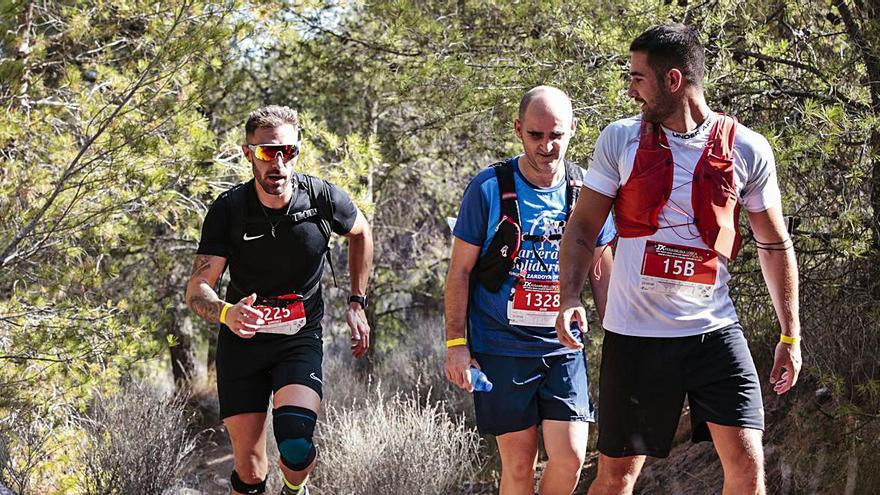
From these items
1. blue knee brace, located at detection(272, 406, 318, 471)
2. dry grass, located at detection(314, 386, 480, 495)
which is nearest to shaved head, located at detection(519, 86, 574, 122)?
blue knee brace, located at detection(272, 406, 318, 471)

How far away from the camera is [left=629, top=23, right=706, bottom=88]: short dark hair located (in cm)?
371

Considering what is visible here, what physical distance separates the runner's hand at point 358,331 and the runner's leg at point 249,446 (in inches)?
22.1

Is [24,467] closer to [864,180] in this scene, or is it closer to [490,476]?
[490,476]

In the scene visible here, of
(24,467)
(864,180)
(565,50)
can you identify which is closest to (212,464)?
(24,467)

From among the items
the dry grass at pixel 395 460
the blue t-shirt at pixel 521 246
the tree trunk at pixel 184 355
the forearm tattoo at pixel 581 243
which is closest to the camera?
the forearm tattoo at pixel 581 243

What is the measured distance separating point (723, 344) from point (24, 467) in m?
5.42

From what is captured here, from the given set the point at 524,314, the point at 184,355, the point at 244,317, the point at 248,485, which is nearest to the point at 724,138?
the point at 524,314

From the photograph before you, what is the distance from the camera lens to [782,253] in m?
3.78

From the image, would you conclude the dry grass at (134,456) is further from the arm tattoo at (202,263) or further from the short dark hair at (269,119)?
the short dark hair at (269,119)

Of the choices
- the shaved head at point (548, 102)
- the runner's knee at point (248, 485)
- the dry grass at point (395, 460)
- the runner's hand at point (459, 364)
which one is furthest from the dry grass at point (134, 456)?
the shaved head at point (548, 102)

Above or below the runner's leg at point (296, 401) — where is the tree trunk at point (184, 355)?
below

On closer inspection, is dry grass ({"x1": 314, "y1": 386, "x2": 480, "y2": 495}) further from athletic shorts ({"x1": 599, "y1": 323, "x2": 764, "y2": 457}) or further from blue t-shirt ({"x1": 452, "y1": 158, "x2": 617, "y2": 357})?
athletic shorts ({"x1": 599, "y1": 323, "x2": 764, "y2": 457})

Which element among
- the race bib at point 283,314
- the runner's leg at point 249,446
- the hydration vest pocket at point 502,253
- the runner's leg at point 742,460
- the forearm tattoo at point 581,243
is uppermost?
the forearm tattoo at point 581,243

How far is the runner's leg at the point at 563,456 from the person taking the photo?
4.23 m
